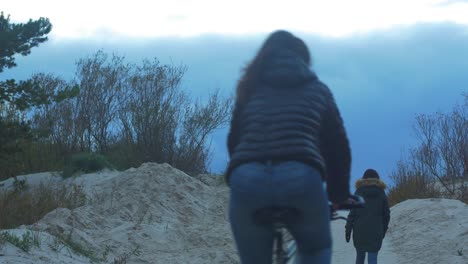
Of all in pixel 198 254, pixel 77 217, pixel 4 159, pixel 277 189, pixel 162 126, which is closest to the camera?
pixel 277 189

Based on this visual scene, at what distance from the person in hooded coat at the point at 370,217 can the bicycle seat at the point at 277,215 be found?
629 cm

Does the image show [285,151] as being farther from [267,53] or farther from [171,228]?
[171,228]

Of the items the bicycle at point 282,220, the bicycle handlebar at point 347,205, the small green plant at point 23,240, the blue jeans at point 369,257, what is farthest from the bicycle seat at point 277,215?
the blue jeans at point 369,257

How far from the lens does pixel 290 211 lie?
11.7ft

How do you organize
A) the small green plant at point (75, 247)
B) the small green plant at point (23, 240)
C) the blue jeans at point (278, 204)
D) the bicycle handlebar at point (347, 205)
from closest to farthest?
the blue jeans at point (278, 204) → the bicycle handlebar at point (347, 205) → the small green plant at point (23, 240) → the small green plant at point (75, 247)

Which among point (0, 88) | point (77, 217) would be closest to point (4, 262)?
point (77, 217)

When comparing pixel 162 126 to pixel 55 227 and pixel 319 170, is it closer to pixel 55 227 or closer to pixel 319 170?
pixel 55 227

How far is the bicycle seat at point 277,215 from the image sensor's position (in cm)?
358

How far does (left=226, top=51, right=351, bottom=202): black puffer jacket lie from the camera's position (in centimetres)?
362

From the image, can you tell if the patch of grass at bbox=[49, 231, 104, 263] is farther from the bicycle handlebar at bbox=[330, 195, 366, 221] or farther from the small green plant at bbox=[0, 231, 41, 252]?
the bicycle handlebar at bbox=[330, 195, 366, 221]

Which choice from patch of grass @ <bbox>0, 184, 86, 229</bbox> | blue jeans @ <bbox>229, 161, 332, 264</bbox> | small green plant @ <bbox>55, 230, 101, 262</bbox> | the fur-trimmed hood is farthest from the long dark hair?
patch of grass @ <bbox>0, 184, 86, 229</bbox>

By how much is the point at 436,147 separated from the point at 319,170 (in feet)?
73.4

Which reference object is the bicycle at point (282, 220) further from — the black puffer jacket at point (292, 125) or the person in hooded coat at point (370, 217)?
the person in hooded coat at point (370, 217)

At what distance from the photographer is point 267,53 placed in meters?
→ 3.89
